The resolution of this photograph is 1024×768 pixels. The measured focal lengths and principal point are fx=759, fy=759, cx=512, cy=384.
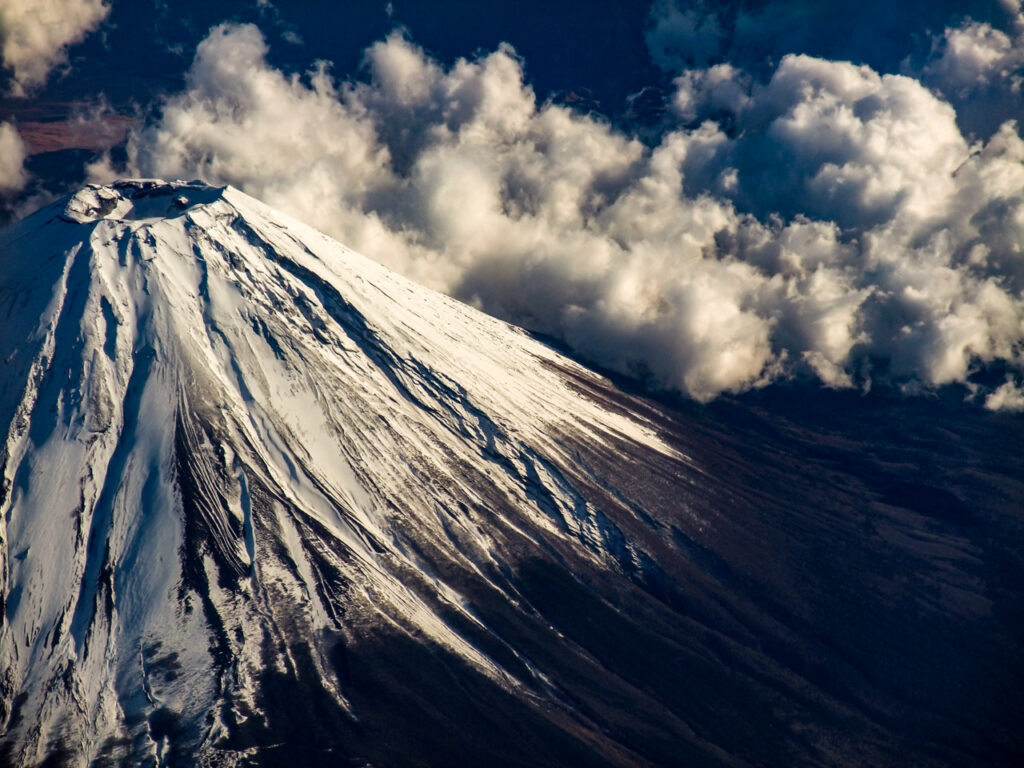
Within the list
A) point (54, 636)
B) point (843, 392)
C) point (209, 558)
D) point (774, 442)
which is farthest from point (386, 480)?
point (843, 392)

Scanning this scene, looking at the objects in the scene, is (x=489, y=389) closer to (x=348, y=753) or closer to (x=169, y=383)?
(x=169, y=383)

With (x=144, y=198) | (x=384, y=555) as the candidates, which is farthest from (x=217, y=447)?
(x=144, y=198)

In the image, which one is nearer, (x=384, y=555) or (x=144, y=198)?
(x=384, y=555)

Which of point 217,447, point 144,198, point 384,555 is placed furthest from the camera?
point 144,198

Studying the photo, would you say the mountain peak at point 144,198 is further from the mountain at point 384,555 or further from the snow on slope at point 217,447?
the mountain at point 384,555

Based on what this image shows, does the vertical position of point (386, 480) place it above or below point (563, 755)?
above

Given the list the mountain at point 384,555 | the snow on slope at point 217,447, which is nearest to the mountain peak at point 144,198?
the snow on slope at point 217,447

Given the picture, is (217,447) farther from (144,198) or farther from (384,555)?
(144,198)
